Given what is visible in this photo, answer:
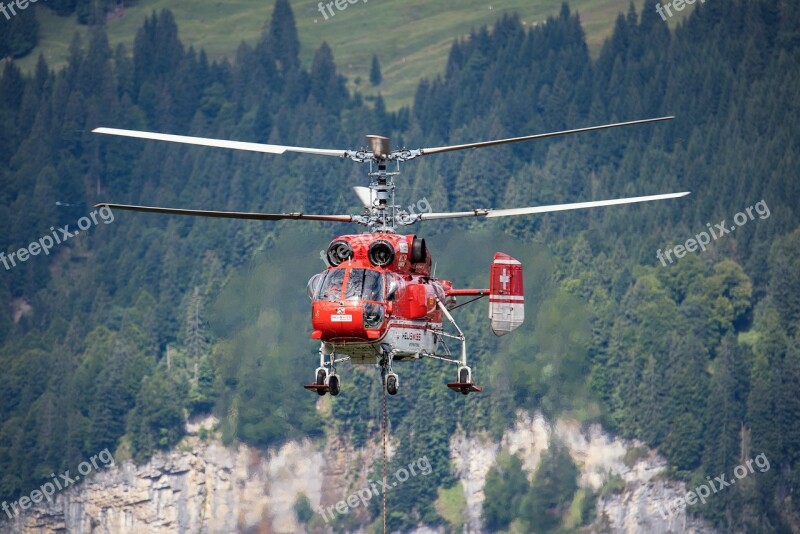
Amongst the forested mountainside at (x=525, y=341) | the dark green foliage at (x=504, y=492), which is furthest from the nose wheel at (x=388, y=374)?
the dark green foliage at (x=504, y=492)

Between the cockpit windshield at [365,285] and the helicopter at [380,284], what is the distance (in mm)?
24

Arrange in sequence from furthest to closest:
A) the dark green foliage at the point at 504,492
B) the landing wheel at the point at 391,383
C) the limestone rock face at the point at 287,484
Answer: the dark green foliage at the point at 504,492
the limestone rock face at the point at 287,484
the landing wheel at the point at 391,383

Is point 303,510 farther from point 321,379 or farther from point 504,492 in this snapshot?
point 321,379

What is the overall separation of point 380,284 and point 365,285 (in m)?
0.46

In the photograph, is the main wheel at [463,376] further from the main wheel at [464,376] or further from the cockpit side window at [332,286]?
the cockpit side window at [332,286]

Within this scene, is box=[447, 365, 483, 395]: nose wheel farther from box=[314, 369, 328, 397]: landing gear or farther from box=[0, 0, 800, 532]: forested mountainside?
box=[0, 0, 800, 532]: forested mountainside

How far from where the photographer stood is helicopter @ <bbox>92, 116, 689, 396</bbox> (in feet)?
189

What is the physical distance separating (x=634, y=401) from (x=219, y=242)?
54.6m

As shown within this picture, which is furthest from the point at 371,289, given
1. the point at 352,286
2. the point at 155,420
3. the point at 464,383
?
the point at 155,420

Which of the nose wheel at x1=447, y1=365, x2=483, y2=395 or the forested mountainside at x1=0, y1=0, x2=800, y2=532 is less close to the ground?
the forested mountainside at x1=0, y1=0, x2=800, y2=532

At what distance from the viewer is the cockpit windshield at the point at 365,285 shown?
58.1 metres

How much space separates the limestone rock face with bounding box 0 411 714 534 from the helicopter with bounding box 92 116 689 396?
79.0m

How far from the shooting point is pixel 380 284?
58.8 m

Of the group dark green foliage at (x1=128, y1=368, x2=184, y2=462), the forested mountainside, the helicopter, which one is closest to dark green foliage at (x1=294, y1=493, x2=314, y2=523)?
the forested mountainside
